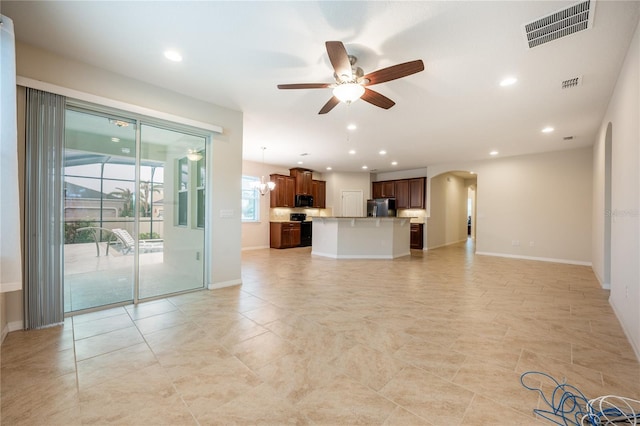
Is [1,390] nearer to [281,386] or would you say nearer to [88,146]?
[281,386]

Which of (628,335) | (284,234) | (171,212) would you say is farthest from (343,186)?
(628,335)

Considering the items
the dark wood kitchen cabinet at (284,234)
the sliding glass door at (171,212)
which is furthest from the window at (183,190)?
the dark wood kitchen cabinet at (284,234)

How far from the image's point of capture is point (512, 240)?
7121mm

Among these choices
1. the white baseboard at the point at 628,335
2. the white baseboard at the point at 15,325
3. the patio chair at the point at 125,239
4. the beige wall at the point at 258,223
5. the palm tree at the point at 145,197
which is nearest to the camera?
the white baseboard at the point at 628,335

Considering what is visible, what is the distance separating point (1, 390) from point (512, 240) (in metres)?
9.07

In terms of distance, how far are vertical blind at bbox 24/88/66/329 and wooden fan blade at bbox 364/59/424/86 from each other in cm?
320

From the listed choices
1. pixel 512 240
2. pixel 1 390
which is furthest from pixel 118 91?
pixel 512 240

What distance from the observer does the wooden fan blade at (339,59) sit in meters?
2.03

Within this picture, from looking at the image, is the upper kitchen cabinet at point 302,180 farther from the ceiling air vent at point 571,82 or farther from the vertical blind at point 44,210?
the ceiling air vent at point 571,82

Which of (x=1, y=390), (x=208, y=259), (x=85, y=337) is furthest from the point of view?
(x=208, y=259)

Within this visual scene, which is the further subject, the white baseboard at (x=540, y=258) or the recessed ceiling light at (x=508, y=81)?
the white baseboard at (x=540, y=258)

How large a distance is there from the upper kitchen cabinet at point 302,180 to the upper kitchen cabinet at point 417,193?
361 cm

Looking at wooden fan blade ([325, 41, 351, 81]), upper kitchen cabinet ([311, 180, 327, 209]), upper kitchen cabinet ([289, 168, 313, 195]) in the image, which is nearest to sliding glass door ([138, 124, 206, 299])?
wooden fan blade ([325, 41, 351, 81])

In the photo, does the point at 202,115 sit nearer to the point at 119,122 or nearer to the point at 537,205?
the point at 119,122
